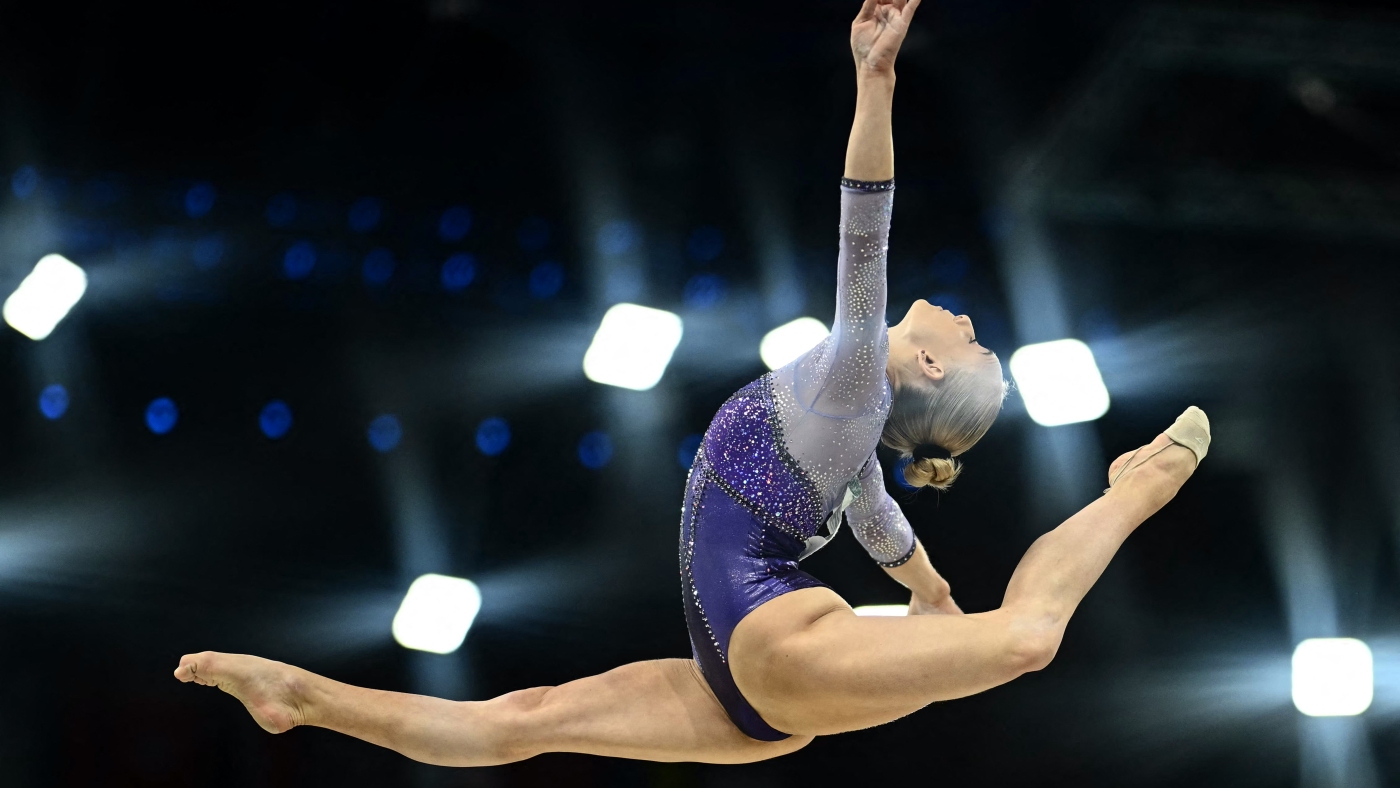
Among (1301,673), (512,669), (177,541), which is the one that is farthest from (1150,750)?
(177,541)

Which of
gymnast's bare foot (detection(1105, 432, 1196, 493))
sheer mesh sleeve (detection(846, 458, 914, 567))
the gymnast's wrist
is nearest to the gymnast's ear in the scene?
sheer mesh sleeve (detection(846, 458, 914, 567))

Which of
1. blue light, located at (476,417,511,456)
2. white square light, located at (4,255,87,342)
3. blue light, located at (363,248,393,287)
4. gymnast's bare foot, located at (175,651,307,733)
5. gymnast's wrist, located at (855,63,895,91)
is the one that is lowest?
gymnast's bare foot, located at (175,651,307,733)

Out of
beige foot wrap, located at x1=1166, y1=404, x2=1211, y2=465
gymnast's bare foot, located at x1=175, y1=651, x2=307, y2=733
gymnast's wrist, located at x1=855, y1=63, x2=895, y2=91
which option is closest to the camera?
gymnast's wrist, located at x1=855, y1=63, x2=895, y2=91

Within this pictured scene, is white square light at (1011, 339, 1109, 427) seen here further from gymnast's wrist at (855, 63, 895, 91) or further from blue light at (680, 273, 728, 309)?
gymnast's wrist at (855, 63, 895, 91)

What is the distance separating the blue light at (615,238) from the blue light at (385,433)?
84 cm

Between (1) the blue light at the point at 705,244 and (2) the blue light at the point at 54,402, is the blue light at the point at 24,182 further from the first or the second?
(1) the blue light at the point at 705,244

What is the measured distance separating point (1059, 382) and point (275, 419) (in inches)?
95.5

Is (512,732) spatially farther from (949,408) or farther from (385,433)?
(385,433)

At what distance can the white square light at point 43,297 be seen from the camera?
3.56 m

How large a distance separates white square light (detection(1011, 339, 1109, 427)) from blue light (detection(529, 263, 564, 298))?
1.45 metres

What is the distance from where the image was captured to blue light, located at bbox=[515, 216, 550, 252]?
12.8 ft

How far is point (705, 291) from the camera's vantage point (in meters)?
3.91

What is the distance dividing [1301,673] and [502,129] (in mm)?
3041

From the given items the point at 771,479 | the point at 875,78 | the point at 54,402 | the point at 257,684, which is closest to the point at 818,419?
the point at 771,479
